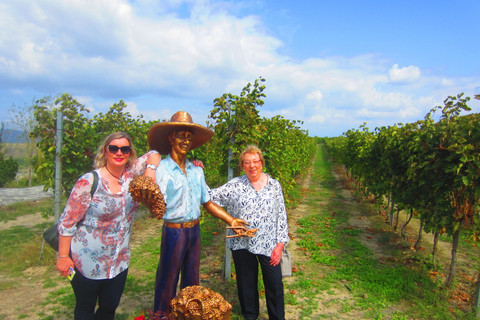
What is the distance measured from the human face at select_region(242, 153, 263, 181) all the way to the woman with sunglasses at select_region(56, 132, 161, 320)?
2.89 ft

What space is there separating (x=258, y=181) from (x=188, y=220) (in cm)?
81

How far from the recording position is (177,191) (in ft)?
7.67

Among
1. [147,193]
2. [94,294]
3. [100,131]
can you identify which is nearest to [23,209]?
[100,131]

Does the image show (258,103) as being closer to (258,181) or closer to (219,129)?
(219,129)

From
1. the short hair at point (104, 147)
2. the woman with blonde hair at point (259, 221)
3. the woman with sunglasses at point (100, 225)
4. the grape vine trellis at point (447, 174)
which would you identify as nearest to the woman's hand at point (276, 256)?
the woman with blonde hair at point (259, 221)

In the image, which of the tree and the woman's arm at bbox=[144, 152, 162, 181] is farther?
the tree

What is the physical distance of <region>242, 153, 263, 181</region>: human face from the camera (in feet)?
9.05

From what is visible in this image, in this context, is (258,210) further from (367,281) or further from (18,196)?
(18,196)

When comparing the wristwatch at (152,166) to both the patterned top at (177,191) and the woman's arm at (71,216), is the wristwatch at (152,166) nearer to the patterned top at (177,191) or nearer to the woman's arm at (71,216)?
the patterned top at (177,191)

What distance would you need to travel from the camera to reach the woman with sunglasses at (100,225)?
200cm

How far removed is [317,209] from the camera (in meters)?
9.10

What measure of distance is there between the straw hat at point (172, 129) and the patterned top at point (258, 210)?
1.90 feet

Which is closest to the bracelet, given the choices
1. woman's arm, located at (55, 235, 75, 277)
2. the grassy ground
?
woman's arm, located at (55, 235, 75, 277)

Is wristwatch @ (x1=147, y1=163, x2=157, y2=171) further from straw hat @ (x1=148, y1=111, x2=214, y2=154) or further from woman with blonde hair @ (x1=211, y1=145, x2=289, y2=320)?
woman with blonde hair @ (x1=211, y1=145, x2=289, y2=320)
